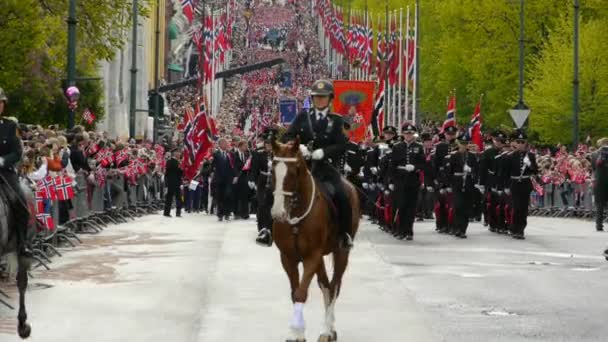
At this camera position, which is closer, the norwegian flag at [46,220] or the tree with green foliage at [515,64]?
the norwegian flag at [46,220]

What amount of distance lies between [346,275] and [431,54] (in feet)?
194

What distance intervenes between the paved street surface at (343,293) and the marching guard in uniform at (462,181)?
236cm

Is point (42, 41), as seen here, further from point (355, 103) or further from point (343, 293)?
point (343, 293)

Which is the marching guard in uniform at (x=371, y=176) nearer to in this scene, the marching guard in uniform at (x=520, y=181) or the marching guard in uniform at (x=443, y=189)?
the marching guard in uniform at (x=443, y=189)

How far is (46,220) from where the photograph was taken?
68.7 ft

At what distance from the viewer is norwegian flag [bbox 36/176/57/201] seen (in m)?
21.1

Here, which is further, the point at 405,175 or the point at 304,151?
the point at 405,175

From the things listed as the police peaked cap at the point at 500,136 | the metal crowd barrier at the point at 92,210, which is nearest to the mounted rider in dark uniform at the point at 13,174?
the metal crowd barrier at the point at 92,210

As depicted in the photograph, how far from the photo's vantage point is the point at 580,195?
40.5 m

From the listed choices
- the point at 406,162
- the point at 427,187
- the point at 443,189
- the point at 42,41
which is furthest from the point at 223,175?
the point at 406,162

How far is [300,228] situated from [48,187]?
400 inches

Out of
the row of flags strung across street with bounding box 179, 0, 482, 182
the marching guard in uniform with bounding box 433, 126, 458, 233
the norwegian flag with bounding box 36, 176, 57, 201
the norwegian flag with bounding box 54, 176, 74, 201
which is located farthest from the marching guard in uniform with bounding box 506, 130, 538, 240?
the row of flags strung across street with bounding box 179, 0, 482, 182

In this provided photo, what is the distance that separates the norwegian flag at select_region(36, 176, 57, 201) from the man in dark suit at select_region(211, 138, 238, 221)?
14.5 meters

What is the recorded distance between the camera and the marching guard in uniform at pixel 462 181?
2812 cm
